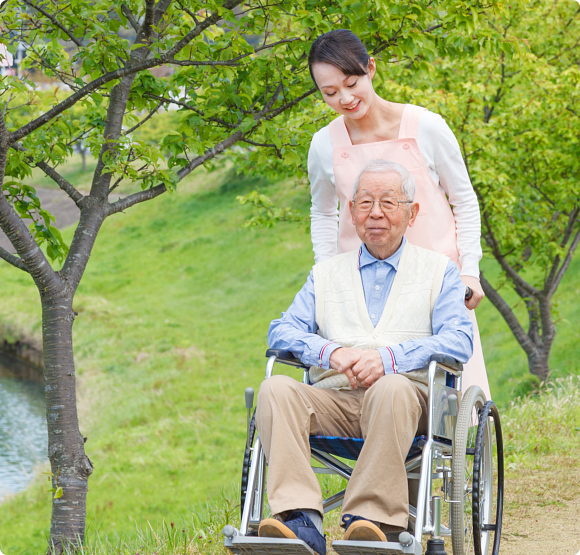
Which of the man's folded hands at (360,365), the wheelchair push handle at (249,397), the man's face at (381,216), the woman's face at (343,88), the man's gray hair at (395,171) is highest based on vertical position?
the woman's face at (343,88)

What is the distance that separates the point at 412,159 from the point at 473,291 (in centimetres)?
61

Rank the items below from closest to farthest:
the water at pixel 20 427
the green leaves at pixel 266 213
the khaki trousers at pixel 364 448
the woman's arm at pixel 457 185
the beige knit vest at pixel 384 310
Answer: the khaki trousers at pixel 364 448 < the beige knit vest at pixel 384 310 < the woman's arm at pixel 457 185 < the green leaves at pixel 266 213 < the water at pixel 20 427

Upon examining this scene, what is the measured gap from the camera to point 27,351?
19328 mm

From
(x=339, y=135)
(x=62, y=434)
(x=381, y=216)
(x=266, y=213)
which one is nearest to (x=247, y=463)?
(x=381, y=216)

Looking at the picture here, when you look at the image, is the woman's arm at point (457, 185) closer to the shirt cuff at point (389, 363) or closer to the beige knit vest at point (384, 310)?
the beige knit vest at point (384, 310)

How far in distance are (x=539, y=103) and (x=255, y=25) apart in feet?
14.3

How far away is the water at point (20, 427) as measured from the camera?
11820mm

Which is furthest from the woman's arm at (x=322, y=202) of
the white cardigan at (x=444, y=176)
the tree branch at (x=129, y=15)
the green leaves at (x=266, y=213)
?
the green leaves at (x=266, y=213)

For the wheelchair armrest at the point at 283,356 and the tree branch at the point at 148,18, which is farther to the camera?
the tree branch at the point at 148,18

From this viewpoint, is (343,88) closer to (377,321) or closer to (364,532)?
(377,321)

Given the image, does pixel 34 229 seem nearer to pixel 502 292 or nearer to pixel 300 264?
pixel 502 292

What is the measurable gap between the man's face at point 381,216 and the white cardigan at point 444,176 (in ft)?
1.04

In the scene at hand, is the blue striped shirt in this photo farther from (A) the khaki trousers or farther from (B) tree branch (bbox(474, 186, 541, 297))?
(B) tree branch (bbox(474, 186, 541, 297))

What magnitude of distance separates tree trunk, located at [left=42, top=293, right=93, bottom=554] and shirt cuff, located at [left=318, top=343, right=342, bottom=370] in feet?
5.06
